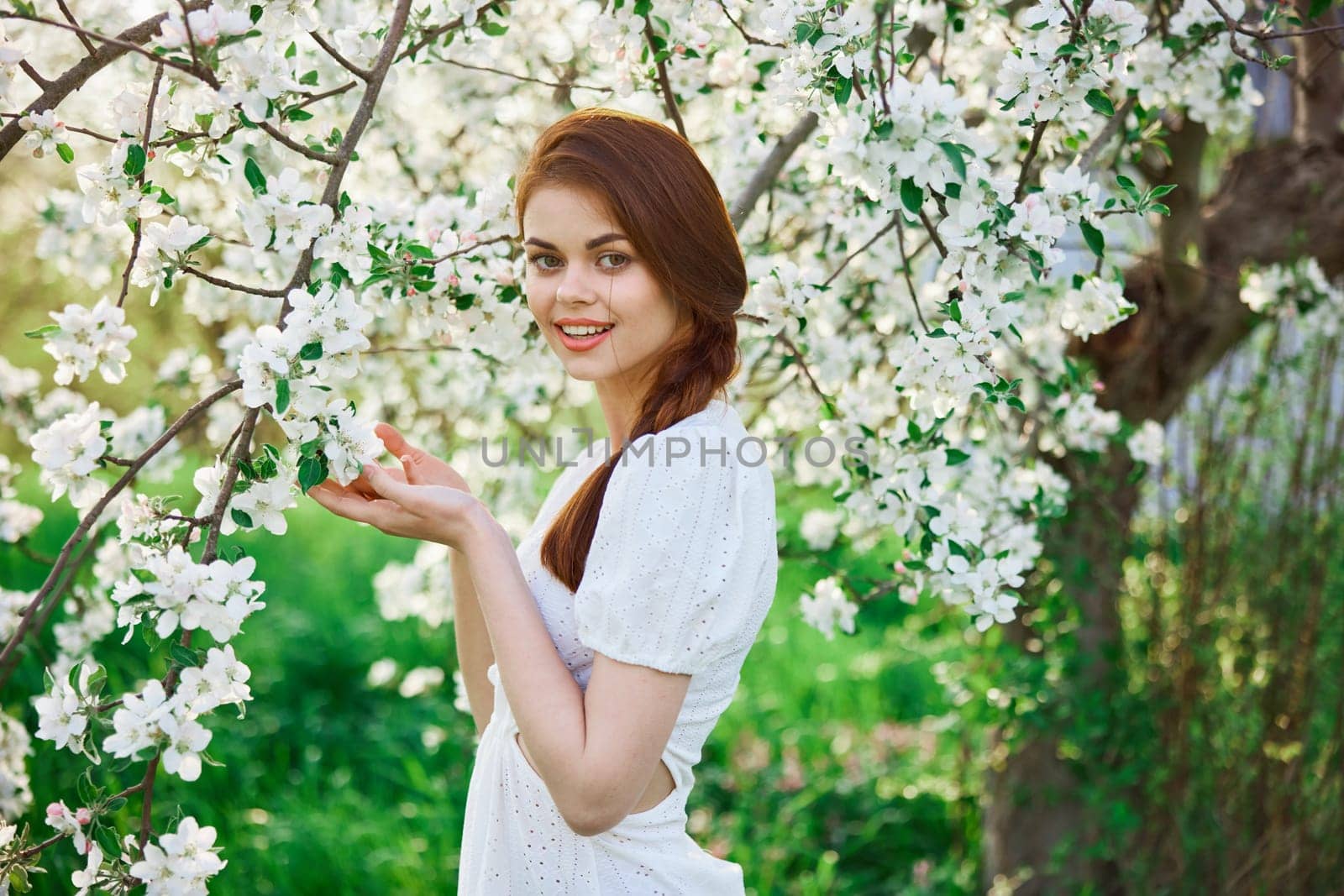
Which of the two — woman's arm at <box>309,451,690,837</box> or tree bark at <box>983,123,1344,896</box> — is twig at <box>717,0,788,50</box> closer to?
woman's arm at <box>309,451,690,837</box>

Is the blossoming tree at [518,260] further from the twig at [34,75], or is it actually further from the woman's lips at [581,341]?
the woman's lips at [581,341]

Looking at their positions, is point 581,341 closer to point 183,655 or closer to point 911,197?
point 911,197

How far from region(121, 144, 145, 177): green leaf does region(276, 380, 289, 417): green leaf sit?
1.23 ft

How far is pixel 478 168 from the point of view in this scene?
3.21 m

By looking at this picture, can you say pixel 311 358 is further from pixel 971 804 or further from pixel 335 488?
pixel 971 804

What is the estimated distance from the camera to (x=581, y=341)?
4.82 ft

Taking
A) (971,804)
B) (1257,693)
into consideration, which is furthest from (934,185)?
(971,804)

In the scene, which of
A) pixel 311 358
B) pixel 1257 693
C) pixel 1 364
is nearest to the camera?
pixel 311 358

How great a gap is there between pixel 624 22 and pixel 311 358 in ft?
2.88

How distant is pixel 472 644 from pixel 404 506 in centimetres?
50

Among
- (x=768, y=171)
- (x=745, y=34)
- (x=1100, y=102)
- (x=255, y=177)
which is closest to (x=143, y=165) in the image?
(x=255, y=177)

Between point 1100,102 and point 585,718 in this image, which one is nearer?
point 585,718

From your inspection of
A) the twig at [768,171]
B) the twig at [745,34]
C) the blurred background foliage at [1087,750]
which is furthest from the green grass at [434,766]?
the twig at [745,34]

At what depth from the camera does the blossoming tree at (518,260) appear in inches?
47.2
